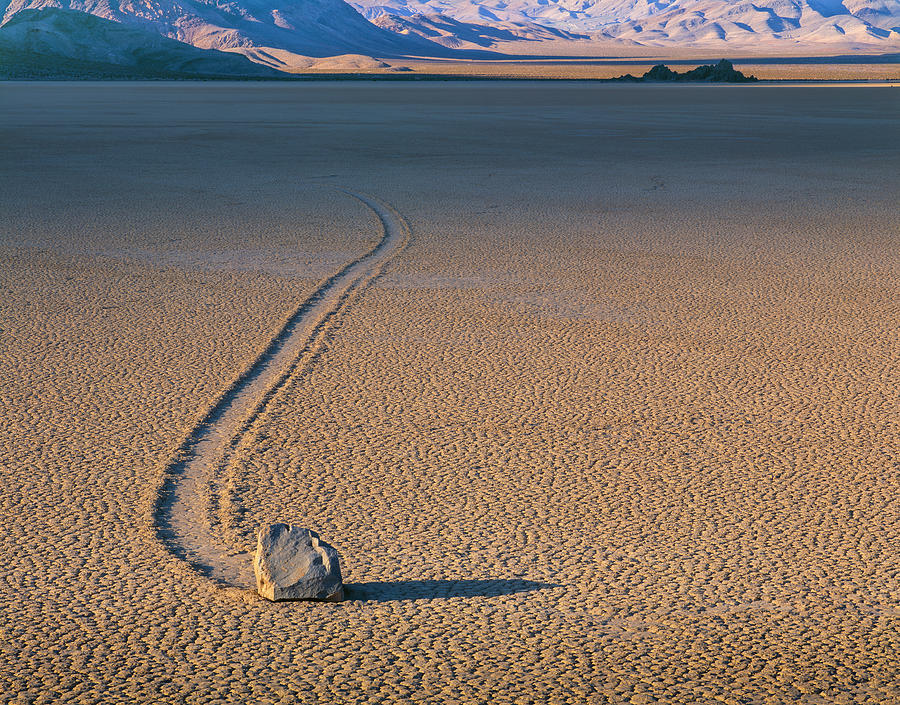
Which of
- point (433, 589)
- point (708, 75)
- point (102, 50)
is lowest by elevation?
point (433, 589)

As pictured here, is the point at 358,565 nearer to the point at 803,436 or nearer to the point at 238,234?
the point at 803,436

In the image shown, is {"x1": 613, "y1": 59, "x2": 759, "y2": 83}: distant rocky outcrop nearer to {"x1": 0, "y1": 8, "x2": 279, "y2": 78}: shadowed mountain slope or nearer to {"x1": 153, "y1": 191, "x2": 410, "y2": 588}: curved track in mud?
{"x1": 0, "y1": 8, "x2": 279, "y2": 78}: shadowed mountain slope

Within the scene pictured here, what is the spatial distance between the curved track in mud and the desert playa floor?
5cm

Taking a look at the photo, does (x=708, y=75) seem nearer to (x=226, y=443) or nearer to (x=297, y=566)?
(x=226, y=443)

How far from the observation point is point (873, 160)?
17.1 m

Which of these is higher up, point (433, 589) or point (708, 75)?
point (708, 75)

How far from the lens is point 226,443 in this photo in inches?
173

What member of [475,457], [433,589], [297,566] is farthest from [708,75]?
[297,566]

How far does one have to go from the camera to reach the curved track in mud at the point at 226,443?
3.45 meters

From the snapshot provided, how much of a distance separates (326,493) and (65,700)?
1385 millimetres

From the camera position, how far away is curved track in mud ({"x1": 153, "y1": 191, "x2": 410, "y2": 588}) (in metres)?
3.45

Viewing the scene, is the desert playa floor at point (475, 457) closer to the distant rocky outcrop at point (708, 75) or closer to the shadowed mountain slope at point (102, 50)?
the distant rocky outcrop at point (708, 75)

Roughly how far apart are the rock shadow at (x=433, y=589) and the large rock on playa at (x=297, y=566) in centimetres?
9

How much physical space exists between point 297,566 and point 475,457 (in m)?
1.28
